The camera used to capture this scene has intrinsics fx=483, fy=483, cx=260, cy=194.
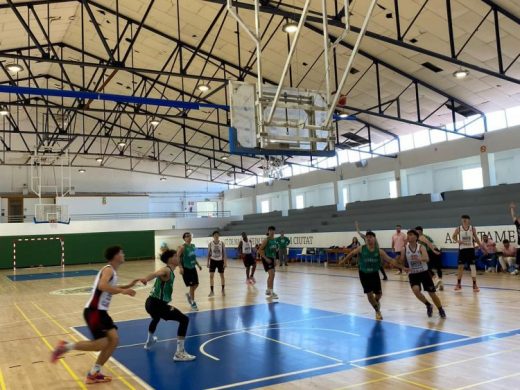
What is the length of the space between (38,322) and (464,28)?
14.4 meters

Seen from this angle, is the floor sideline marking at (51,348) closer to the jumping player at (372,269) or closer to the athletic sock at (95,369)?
the athletic sock at (95,369)

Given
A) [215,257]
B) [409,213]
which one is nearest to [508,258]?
[409,213]

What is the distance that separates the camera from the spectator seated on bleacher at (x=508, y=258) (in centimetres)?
1573

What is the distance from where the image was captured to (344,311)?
31.6 feet

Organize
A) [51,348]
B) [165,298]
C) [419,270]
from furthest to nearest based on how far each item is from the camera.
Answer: [419,270] < [51,348] < [165,298]

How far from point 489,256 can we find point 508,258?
2.17ft

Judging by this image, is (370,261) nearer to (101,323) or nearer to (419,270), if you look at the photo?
(419,270)

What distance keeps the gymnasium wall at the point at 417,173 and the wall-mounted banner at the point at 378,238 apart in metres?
5.32

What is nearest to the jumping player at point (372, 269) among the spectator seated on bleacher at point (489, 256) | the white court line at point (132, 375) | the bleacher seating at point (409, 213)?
the white court line at point (132, 375)

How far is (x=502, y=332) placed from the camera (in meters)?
7.18

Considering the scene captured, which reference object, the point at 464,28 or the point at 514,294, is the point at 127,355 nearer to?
the point at 514,294

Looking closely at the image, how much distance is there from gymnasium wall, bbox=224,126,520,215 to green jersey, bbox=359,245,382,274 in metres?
15.5

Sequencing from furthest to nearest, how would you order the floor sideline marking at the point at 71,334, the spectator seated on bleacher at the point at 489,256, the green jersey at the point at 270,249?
the spectator seated on bleacher at the point at 489,256, the green jersey at the point at 270,249, the floor sideline marking at the point at 71,334

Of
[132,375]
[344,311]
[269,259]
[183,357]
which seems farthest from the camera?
[269,259]
